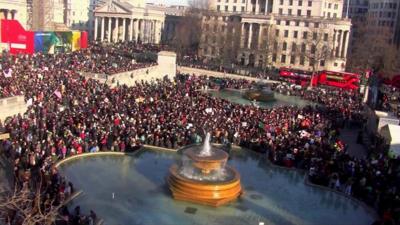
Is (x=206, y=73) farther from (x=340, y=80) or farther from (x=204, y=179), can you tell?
(x=204, y=179)

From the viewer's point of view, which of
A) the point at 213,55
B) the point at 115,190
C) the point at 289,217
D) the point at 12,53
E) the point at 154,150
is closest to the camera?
the point at 289,217

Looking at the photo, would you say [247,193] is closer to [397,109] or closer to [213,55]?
[397,109]

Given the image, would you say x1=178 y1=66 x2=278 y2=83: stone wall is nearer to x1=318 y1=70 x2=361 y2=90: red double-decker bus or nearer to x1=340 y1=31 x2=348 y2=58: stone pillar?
x1=318 y1=70 x2=361 y2=90: red double-decker bus

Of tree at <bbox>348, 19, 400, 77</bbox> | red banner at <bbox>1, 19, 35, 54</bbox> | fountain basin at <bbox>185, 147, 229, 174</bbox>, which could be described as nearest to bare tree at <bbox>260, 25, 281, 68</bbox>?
tree at <bbox>348, 19, 400, 77</bbox>

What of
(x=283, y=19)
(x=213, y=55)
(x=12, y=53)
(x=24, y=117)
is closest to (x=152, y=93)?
(x=24, y=117)

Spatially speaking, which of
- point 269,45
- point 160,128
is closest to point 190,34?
point 269,45

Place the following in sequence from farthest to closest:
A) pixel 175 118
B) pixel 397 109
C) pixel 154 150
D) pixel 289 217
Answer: pixel 397 109 < pixel 175 118 < pixel 154 150 < pixel 289 217
